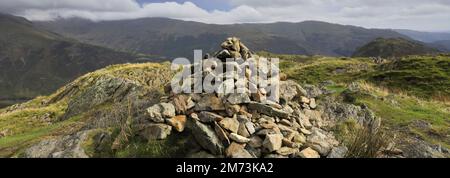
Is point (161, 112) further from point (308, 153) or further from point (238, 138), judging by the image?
point (308, 153)

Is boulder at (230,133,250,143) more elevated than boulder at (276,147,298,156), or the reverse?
boulder at (230,133,250,143)

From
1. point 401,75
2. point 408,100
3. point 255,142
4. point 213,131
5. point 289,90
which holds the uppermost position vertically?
point 289,90

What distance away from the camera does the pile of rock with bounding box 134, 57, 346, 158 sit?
44.5ft

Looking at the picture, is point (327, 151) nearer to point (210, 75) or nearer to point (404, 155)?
point (404, 155)

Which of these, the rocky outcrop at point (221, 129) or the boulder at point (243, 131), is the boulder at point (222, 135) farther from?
the boulder at point (243, 131)

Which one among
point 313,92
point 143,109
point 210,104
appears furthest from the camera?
point 313,92

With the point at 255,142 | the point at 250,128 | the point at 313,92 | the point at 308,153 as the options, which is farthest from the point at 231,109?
the point at 313,92

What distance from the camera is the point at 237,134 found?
14.0 metres

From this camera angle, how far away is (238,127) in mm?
14367

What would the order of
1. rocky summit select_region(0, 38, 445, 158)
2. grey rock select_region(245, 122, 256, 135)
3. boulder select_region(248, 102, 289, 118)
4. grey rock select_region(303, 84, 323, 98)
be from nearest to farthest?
rocky summit select_region(0, 38, 445, 158), grey rock select_region(245, 122, 256, 135), boulder select_region(248, 102, 289, 118), grey rock select_region(303, 84, 323, 98)

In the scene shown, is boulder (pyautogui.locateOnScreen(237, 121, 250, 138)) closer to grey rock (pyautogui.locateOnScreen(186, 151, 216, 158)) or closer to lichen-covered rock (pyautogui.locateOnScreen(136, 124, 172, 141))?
grey rock (pyautogui.locateOnScreen(186, 151, 216, 158))

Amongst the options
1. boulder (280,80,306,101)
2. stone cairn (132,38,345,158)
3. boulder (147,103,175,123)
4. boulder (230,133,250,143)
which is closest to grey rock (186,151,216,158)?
stone cairn (132,38,345,158)

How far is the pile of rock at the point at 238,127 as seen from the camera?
13.6 metres
